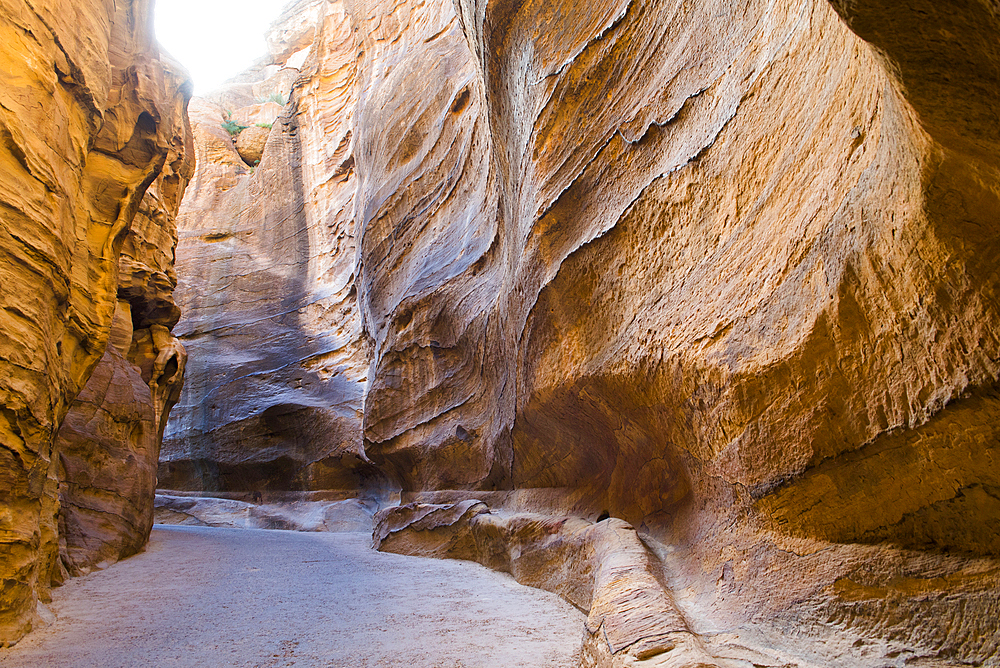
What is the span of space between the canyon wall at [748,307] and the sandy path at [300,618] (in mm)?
1132

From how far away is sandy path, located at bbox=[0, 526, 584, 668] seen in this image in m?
3.45

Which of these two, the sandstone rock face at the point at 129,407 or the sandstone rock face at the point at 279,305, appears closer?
the sandstone rock face at the point at 129,407

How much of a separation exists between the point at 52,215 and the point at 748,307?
4763mm

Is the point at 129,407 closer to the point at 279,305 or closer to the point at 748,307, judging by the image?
the point at 748,307

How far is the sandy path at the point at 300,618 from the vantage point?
136 inches

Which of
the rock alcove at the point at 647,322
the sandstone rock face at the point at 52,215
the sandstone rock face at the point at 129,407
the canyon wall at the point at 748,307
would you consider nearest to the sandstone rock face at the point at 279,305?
the rock alcove at the point at 647,322

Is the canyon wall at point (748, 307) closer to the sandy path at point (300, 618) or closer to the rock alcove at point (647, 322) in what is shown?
the rock alcove at point (647, 322)

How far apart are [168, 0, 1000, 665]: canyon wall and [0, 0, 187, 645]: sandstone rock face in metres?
3.59

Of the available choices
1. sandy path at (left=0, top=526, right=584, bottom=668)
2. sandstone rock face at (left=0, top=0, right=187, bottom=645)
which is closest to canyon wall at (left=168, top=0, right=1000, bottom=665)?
sandy path at (left=0, top=526, right=584, bottom=668)

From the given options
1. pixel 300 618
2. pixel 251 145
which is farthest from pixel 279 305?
pixel 300 618

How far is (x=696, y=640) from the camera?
2748mm

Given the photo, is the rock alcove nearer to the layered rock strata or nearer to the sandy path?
the layered rock strata

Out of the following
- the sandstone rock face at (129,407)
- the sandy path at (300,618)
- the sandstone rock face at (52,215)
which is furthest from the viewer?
the sandstone rock face at (129,407)

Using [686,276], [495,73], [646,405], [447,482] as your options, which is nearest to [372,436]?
[447,482]
